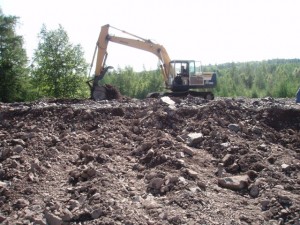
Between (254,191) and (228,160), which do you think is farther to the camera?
(228,160)

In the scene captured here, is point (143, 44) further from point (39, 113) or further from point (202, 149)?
point (202, 149)

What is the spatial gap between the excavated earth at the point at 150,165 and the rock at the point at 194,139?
0.02 metres

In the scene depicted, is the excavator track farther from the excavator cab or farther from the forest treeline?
the forest treeline

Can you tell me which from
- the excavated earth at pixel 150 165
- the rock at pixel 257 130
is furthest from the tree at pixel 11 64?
the rock at pixel 257 130

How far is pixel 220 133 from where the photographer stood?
23.9 ft

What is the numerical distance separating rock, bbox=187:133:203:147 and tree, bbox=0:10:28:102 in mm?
17702

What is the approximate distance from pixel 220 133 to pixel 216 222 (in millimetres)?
3011

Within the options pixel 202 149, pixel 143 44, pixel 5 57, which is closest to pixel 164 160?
pixel 202 149

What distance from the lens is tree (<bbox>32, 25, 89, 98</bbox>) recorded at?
25.8 meters

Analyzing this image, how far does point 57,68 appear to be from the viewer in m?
26.0

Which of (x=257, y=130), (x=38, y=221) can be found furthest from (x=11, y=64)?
(x=38, y=221)

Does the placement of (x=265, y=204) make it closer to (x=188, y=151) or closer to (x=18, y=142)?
(x=188, y=151)

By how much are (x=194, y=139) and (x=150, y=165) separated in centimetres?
135

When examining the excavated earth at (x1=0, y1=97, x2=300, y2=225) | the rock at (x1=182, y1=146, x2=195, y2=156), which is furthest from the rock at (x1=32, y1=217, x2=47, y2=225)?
the rock at (x1=182, y1=146, x2=195, y2=156)
